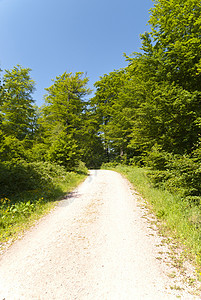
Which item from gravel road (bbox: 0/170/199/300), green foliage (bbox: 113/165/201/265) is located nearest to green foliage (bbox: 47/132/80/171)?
gravel road (bbox: 0/170/199/300)

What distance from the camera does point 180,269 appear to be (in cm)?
286

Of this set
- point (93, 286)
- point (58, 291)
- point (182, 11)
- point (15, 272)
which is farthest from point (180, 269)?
point (182, 11)


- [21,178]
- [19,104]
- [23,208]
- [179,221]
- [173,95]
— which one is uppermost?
[19,104]

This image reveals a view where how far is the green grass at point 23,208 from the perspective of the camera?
15.1 ft

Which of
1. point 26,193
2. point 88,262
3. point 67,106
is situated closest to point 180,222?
point 88,262

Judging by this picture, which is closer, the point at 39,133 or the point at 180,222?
the point at 180,222

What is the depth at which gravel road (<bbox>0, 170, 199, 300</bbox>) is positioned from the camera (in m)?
2.46

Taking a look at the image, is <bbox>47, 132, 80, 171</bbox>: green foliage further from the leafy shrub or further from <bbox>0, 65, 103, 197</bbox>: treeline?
the leafy shrub

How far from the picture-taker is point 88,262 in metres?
3.17

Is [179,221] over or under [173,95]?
under

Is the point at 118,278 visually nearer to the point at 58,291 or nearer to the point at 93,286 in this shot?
the point at 93,286

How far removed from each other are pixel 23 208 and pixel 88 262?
393 cm

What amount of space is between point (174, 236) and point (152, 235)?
0.60 m

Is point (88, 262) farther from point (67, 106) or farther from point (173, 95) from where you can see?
point (67, 106)
